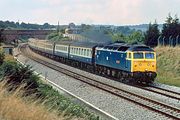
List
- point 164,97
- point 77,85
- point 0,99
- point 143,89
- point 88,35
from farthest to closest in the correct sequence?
point 88,35 → point 77,85 → point 143,89 → point 164,97 → point 0,99

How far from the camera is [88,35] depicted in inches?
3691

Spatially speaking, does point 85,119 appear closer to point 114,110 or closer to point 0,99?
point 0,99

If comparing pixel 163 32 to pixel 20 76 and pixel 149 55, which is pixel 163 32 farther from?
pixel 20 76

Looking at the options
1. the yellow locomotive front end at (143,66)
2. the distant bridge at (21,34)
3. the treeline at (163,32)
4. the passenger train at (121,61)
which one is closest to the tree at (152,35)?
the treeline at (163,32)

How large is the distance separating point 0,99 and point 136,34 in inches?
2545

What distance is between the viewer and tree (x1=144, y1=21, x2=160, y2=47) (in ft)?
198

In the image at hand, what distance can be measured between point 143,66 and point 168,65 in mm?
11032

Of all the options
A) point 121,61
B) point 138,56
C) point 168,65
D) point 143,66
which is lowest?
point 168,65

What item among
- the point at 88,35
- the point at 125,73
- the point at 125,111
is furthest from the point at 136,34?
the point at 125,111

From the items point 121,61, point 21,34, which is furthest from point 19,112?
point 21,34

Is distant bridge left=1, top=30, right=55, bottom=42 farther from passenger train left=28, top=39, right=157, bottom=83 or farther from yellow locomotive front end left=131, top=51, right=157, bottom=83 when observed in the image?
yellow locomotive front end left=131, top=51, right=157, bottom=83

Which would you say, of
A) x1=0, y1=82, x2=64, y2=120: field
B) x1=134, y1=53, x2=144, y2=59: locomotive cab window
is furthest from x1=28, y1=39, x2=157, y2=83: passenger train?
x1=0, y1=82, x2=64, y2=120: field

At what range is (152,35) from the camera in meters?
61.8

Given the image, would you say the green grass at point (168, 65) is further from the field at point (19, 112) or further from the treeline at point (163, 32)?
the field at point (19, 112)
